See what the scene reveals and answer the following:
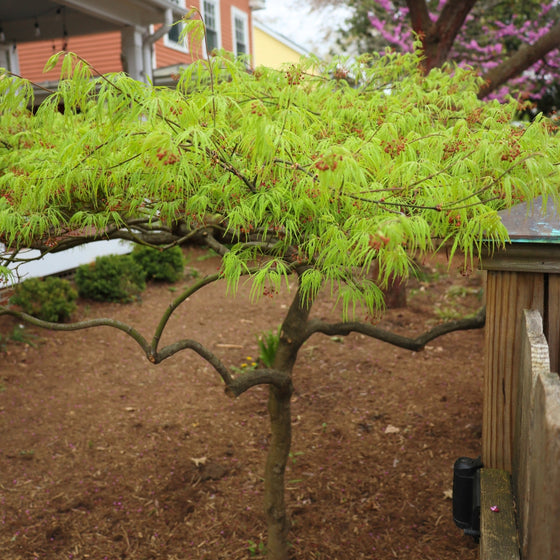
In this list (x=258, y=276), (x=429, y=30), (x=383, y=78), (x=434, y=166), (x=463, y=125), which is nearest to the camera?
(x=258, y=276)

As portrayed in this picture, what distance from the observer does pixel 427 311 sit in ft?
26.7

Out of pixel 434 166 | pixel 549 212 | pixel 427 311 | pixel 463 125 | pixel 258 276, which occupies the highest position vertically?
pixel 463 125

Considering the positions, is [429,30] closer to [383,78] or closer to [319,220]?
[383,78]

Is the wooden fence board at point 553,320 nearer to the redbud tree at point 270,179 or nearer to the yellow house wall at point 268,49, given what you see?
the redbud tree at point 270,179

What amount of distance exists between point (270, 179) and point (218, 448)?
333 cm

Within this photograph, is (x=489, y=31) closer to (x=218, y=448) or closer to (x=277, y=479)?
(x=218, y=448)

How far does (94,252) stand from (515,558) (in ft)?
28.9

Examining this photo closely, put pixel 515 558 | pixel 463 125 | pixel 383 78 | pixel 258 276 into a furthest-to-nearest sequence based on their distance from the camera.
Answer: pixel 383 78
pixel 463 125
pixel 258 276
pixel 515 558

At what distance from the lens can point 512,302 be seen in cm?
246

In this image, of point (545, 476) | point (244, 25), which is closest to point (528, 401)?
point (545, 476)

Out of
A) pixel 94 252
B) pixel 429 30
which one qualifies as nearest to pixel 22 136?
pixel 429 30

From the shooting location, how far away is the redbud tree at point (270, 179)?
2025 millimetres

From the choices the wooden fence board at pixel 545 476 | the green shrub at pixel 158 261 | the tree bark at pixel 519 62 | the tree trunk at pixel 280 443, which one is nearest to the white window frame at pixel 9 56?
the green shrub at pixel 158 261

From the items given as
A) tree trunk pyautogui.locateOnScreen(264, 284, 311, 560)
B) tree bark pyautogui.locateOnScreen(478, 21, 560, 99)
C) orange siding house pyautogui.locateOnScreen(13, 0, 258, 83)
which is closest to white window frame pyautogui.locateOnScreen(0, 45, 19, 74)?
orange siding house pyautogui.locateOnScreen(13, 0, 258, 83)
